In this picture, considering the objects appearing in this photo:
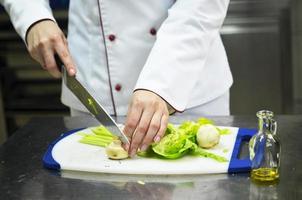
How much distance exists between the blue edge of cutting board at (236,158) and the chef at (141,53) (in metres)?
0.12

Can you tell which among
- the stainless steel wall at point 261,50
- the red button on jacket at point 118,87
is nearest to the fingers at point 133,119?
the red button on jacket at point 118,87

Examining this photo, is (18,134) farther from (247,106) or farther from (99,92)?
(247,106)

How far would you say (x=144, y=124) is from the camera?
878 millimetres

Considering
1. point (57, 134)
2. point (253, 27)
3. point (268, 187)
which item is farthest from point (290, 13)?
point (268, 187)

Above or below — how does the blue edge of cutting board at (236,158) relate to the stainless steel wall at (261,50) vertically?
above

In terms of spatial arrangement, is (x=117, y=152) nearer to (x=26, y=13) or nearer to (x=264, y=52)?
(x=26, y=13)

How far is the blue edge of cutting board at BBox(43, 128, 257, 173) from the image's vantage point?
0.84 meters

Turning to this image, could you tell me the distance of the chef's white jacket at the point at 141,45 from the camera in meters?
0.99

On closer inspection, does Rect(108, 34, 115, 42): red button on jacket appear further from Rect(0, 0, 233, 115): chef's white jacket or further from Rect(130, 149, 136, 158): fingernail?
Rect(130, 149, 136, 158): fingernail

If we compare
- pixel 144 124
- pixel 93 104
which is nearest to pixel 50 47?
pixel 93 104

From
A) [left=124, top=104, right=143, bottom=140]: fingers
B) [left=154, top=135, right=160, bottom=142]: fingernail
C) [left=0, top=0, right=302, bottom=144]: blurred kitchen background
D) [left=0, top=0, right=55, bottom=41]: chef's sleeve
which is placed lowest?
Answer: [left=0, top=0, right=302, bottom=144]: blurred kitchen background

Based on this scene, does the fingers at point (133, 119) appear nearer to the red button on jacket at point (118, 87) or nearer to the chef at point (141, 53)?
the chef at point (141, 53)

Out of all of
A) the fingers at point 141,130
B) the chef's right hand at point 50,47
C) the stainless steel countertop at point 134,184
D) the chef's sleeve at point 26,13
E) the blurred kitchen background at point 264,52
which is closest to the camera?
the stainless steel countertop at point 134,184

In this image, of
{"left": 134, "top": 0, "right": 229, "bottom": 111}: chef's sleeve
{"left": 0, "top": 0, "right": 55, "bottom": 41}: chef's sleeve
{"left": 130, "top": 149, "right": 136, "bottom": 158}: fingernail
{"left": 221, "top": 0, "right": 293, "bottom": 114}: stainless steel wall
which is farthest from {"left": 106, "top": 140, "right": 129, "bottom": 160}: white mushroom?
{"left": 221, "top": 0, "right": 293, "bottom": 114}: stainless steel wall
